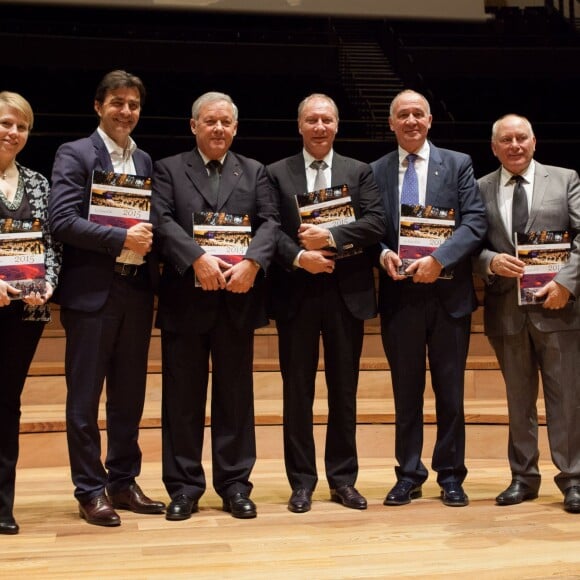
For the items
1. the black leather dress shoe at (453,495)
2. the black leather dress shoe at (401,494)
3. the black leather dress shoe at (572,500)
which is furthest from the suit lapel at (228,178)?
the black leather dress shoe at (572,500)

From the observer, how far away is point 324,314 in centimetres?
266

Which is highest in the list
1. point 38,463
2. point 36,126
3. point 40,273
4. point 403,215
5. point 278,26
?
point 278,26

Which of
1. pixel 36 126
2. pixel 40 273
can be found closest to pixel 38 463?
pixel 40 273

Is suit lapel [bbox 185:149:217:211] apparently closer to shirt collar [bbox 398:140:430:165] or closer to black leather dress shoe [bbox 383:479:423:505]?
shirt collar [bbox 398:140:430:165]

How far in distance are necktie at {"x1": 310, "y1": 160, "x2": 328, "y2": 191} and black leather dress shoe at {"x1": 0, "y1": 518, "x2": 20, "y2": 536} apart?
56.4 inches

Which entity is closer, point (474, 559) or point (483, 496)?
point (474, 559)

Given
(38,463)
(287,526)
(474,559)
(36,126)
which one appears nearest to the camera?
A: (474,559)

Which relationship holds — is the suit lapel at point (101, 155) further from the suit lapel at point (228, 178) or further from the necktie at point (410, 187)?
the necktie at point (410, 187)

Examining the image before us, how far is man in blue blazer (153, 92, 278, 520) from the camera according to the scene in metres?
2.54

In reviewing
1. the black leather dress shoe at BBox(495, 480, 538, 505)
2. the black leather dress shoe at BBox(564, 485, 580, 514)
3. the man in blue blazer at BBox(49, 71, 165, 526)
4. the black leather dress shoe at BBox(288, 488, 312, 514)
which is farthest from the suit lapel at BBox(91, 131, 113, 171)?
the black leather dress shoe at BBox(564, 485, 580, 514)

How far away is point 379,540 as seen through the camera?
227 cm

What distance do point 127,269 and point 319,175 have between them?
28.7 inches

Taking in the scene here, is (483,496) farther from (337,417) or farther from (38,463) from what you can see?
(38,463)

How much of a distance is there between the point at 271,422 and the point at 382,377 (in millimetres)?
742
